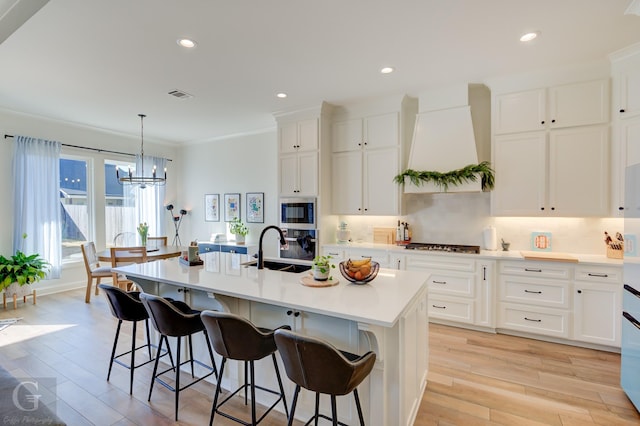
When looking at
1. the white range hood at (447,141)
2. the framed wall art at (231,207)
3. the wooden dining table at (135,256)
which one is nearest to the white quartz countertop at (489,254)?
the white range hood at (447,141)

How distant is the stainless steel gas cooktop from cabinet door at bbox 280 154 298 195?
1854 millimetres

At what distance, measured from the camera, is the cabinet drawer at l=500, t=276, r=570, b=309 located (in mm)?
3150

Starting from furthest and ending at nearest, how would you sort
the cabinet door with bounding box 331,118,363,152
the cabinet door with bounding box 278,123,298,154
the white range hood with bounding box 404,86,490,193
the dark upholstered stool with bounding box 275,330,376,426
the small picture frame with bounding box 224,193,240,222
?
the small picture frame with bounding box 224,193,240,222 → the cabinet door with bounding box 278,123,298,154 → the cabinet door with bounding box 331,118,363,152 → the white range hood with bounding box 404,86,490,193 → the dark upholstered stool with bounding box 275,330,376,426

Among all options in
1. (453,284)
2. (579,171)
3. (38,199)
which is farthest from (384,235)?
(38,199)

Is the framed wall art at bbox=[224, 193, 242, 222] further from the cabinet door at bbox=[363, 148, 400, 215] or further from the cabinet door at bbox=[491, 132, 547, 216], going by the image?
the cabinet door at bbox=[491, 132, 547, 216]

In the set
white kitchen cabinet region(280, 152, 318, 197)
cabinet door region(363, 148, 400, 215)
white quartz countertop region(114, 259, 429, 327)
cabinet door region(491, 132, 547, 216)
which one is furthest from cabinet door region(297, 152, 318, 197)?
cabinet door region(491, 132, 547, 216)

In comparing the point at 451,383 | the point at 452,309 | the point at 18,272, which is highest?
the point at 18,272

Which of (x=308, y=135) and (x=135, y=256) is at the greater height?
(x=308, y=135)

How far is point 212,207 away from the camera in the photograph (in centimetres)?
657

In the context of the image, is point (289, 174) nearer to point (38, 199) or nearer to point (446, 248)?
point (446, 248)

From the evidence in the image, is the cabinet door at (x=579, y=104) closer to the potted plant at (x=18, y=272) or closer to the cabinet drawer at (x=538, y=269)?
the cabinet drawer at (x=538, y=269)

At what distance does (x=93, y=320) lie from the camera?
3.91m

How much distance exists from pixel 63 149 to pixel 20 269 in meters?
2.05

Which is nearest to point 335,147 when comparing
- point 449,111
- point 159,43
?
point 449,111
